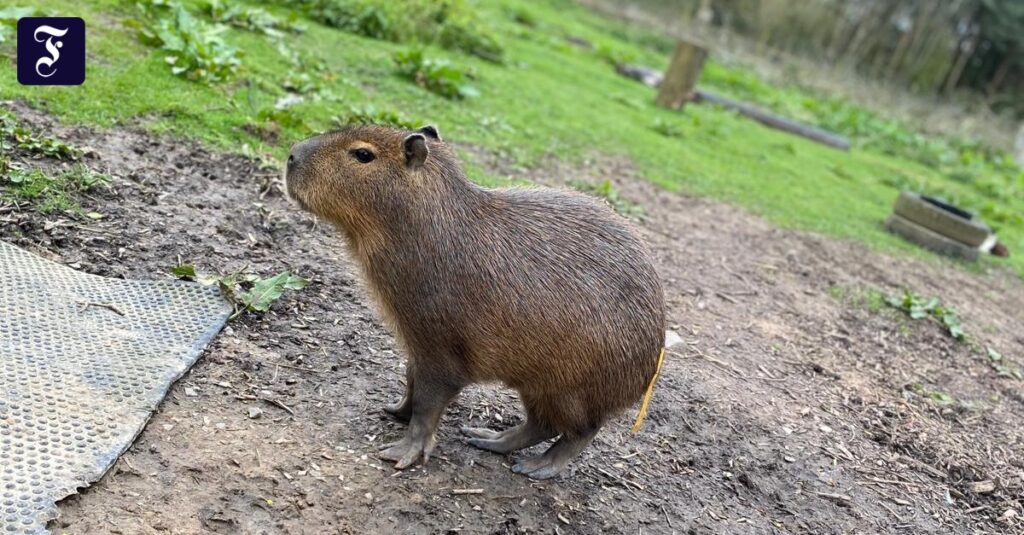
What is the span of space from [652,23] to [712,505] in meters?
19.4

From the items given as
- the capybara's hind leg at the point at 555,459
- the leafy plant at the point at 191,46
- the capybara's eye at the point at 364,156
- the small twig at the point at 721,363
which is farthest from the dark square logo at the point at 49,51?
the small twig at the point at 721,363

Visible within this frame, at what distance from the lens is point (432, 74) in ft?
25.4

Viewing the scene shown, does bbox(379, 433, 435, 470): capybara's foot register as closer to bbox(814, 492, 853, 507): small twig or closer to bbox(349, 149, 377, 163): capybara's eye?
bbox(349, 149, 377, 163): capybara's eye

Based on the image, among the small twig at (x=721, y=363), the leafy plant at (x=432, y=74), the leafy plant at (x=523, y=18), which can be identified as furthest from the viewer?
the leafy plant at (x=523, y=18)

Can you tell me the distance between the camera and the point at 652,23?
21281mm

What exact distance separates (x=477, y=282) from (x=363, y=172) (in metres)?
0.57

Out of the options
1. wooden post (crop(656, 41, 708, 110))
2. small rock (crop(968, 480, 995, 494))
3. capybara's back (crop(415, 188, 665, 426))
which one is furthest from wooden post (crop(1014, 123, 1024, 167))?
capybara's back (crop(415, 188, 665, 426))

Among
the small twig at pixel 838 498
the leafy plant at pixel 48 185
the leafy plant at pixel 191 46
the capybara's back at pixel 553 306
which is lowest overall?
the small twig at pixel 838 498

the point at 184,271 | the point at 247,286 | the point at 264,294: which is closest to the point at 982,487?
the point at 264,294

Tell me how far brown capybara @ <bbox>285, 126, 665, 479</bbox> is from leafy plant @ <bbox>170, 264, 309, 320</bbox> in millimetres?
747

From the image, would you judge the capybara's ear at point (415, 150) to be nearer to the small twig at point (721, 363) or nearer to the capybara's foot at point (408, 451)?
the capybara's foot at point (408, 451)

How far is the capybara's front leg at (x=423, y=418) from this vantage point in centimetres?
305

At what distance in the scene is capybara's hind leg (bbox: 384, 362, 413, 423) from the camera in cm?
323

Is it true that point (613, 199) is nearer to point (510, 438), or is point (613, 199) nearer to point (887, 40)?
point (510, 438)
